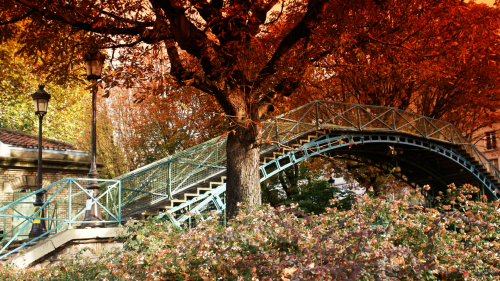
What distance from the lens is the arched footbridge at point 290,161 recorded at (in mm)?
11977

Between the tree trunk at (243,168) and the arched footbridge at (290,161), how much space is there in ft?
1.54

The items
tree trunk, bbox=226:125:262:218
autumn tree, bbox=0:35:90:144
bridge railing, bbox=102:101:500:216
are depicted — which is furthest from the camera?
autumn tree, bbox=0:35:90:144

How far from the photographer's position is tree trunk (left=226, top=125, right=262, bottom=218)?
895cm

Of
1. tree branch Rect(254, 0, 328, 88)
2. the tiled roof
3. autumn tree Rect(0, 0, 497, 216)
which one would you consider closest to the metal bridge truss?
autumn tree Rect(0, 0, 497, 216)

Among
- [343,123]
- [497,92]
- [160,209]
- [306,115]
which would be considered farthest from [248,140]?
[497,92]

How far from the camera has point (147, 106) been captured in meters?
25.9

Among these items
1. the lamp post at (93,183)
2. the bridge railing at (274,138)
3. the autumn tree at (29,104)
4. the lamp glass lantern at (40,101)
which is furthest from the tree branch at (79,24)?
the autumn tree at (29,104)

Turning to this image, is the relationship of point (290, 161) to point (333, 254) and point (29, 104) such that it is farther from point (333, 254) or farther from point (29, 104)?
point (29, 104)

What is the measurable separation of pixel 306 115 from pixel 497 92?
11.2 meters

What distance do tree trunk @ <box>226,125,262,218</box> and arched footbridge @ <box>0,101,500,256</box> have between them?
469mm

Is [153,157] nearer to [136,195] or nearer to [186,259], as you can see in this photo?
[136,195]

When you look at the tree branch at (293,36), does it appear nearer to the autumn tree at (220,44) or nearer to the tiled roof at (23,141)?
the autumn tree at (220,44)

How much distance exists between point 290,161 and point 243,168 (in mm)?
6245

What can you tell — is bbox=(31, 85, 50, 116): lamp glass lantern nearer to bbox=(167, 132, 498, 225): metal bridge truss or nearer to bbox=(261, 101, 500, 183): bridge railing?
bbox=(167, 132, 498, 225): metal bridge truss
